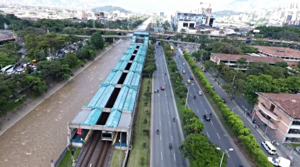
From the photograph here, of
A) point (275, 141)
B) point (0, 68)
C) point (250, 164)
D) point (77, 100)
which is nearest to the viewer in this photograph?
point (250, 164)

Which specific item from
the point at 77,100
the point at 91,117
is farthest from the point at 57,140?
the point at 77,100

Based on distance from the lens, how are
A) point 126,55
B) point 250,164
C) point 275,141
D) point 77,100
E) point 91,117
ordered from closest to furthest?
point 250,164
point 91,117
point 275,141
point 77,100
point 126,55

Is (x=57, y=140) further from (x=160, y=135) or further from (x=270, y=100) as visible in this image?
(x=270, y=100)

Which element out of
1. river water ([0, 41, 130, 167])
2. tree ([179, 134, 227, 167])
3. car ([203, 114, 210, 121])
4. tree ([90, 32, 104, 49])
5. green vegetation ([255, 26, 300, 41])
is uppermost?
green vegetation ([255, 26, 300, 41])

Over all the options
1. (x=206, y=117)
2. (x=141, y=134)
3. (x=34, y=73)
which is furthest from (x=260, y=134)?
(x=34, y=73)

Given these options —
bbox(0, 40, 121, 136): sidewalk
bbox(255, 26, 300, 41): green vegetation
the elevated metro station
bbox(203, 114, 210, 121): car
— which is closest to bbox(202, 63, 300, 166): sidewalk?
bbox(203, 114, 210, 121): car

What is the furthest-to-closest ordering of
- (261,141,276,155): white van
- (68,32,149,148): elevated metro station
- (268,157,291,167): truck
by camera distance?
(261,141,276,155): white van → (68,32,149,148): elevated metro station → (268,157,291,167): truck

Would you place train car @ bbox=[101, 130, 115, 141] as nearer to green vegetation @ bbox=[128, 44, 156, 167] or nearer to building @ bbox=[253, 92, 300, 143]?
green vegetation @ bbox=[128, 44, 156, 167]

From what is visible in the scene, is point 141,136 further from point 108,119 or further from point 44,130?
point 44,130

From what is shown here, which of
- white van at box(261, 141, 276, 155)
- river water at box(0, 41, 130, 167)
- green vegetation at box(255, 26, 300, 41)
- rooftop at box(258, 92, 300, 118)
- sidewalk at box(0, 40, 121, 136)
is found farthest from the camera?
green vegetation at box(255, 26, 300, 41)
